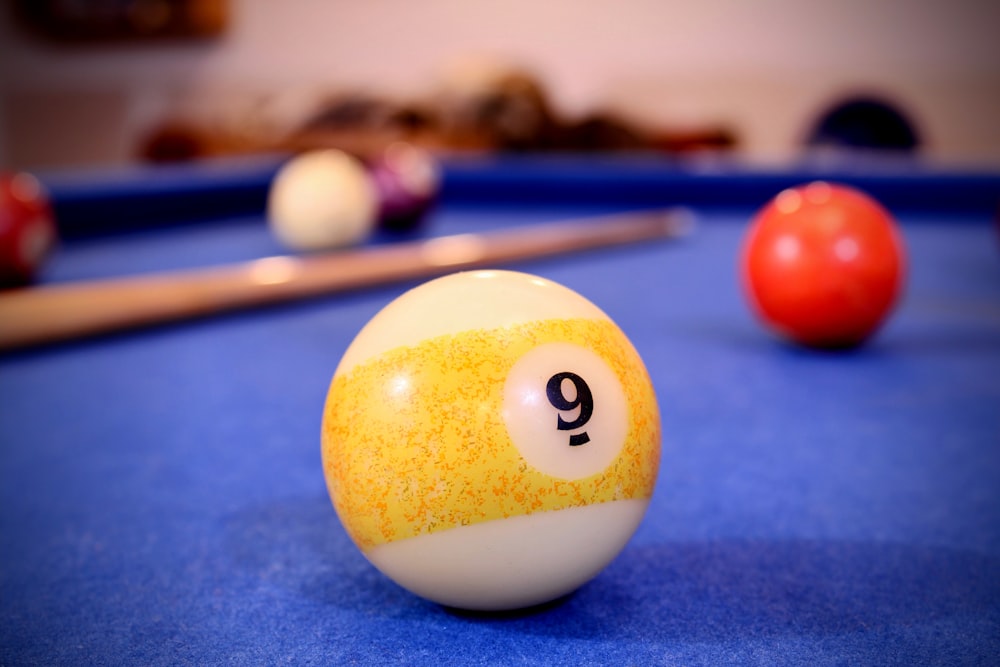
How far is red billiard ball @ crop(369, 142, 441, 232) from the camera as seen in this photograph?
3.74 meters

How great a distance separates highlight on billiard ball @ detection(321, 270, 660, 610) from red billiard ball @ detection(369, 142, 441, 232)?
9.22 feet

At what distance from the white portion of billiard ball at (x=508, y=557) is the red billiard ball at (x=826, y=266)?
1.22m

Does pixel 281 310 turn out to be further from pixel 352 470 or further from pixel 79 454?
pixel 352 470

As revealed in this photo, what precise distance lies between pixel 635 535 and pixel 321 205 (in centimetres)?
233

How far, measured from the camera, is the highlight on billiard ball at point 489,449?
884 millimetres

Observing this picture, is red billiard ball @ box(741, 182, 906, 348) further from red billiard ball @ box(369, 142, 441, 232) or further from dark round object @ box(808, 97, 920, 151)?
dark round object @ box(808, 97, 920, 151)

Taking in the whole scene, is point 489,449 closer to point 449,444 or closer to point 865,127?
point 449,444

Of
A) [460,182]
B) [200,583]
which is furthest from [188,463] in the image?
[460,182]

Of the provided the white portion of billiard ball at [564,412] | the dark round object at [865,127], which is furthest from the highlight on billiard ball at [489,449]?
the dark round object at [865,127]

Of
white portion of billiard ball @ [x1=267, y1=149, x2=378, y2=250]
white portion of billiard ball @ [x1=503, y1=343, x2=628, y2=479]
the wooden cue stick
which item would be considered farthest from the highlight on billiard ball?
white portion of billiard ball @ [x1=267, y1=149, x2=378, y2=250]

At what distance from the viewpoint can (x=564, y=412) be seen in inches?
35.6

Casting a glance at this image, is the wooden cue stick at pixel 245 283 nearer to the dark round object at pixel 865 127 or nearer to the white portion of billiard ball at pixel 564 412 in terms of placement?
the white portion of billiard ball at pixel 564 412

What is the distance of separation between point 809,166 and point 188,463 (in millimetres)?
3511

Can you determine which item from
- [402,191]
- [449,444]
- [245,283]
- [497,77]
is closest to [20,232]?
[245,283]
